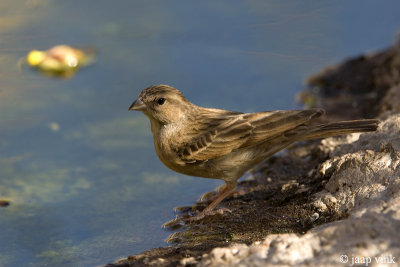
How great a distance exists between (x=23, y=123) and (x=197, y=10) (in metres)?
4.08

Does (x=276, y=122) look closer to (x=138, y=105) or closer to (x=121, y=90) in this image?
(x=138, y=105)

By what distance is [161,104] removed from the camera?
6.12 meters

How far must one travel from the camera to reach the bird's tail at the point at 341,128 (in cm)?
555

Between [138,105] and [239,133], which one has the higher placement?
[138,105]

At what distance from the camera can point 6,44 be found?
30.6 feet

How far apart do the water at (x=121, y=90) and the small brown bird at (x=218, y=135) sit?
Result: 0.62 meters

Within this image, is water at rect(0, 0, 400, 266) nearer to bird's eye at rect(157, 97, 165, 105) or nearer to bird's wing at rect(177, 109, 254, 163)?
bird's wing at rect(177, 109, 254, 163)

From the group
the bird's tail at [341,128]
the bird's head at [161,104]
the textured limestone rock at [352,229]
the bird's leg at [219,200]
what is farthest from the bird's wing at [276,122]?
the bird's head at [161,104]

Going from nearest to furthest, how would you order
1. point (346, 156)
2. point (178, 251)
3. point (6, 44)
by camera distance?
point (178, 251)
point (346, 156)
point (6, 44)

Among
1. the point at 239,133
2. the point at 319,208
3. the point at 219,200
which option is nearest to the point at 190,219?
the point at 219,200

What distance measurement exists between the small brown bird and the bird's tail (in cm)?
1

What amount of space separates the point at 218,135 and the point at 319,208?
1.35m

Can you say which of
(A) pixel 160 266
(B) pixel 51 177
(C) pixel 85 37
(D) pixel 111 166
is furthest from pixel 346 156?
(C) pixel 85 37

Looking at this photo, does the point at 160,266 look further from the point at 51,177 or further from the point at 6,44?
the point at 6,44
